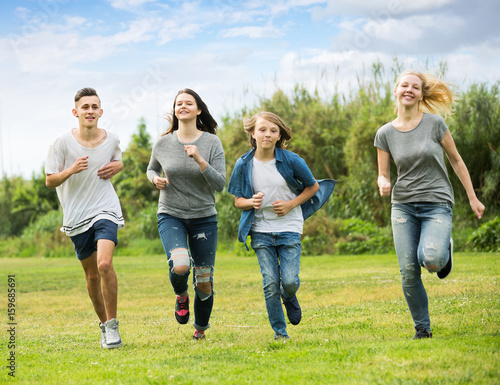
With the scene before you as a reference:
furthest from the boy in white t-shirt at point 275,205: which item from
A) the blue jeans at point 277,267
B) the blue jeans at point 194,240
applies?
the blue jeans at point 194,240

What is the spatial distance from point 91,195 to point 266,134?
1746 mm

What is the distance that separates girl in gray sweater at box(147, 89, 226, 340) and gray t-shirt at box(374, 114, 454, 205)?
63.0 inches

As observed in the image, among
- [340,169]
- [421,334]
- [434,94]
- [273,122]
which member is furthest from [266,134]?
[340,169]

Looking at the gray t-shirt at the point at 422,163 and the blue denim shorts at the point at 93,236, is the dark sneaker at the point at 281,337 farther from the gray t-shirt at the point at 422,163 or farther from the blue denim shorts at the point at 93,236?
the blue denim shorts at the point at 93,236

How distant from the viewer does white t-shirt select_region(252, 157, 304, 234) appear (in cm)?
559

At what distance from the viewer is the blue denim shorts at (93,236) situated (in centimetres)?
562

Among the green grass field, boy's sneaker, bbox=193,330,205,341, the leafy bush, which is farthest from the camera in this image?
the leafy bush

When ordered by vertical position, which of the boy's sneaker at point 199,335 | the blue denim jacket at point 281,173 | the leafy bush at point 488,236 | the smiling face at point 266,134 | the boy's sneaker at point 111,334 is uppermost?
the smiling face at point 266,134

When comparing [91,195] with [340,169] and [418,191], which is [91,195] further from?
[340,169]

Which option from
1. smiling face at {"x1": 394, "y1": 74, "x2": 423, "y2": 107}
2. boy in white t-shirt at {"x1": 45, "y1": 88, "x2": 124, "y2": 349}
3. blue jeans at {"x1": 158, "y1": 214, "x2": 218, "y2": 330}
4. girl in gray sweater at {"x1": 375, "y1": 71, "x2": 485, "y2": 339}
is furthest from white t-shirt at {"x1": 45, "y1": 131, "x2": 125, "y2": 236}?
smiling face at {"x1": 394, "y1": 74, "x2": 423, "y2": 107}

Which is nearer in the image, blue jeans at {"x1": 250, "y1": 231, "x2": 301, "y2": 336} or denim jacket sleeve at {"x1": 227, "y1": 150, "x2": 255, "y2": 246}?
blue jeans at {"x1": 250, "y1": 231, "x2": 301, "y2": 336}

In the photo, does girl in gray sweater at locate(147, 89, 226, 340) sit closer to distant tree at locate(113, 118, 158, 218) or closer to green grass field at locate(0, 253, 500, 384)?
green grass field at locate(0, 253, 500, 384)

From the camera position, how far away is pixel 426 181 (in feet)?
17.1

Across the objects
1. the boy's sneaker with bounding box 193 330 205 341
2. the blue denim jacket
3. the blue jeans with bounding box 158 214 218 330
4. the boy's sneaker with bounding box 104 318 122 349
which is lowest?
the boy's sneaker with bounding box 193 330 205 341
